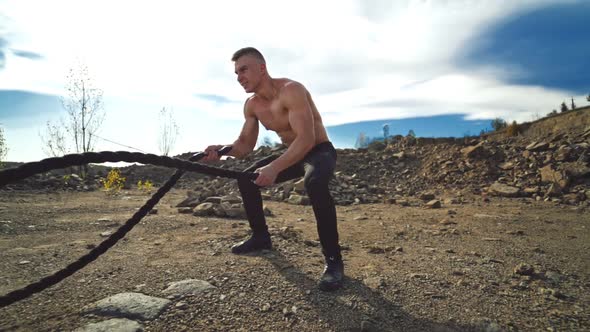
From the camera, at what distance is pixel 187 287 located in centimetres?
225

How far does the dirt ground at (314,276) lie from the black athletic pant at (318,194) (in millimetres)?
291

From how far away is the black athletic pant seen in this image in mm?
2506

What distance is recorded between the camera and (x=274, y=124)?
316 centimetres

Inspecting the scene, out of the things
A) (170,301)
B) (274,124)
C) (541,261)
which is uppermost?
(274,124)

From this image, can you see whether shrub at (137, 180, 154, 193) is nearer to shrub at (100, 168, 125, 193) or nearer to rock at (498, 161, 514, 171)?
shrub at (100, 168, 125, 193)

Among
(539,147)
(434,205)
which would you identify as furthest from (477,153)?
(434,205)

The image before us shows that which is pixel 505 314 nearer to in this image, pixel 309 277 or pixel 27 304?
pixel 309 277

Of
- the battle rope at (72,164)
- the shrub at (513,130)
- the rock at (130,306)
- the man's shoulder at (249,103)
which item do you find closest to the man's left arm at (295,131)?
the battle rope at (72,164)

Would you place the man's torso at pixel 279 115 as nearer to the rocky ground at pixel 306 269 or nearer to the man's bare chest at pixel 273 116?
the man's bare chest at pixel 273 116

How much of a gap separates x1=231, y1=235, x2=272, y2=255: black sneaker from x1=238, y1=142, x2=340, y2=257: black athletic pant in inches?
2.2

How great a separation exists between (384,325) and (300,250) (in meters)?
1.31

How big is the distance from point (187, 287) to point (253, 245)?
2.89ft

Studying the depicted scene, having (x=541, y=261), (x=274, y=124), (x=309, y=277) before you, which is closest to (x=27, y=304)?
(x=309, y=277)

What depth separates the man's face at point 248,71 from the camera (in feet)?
9.32
